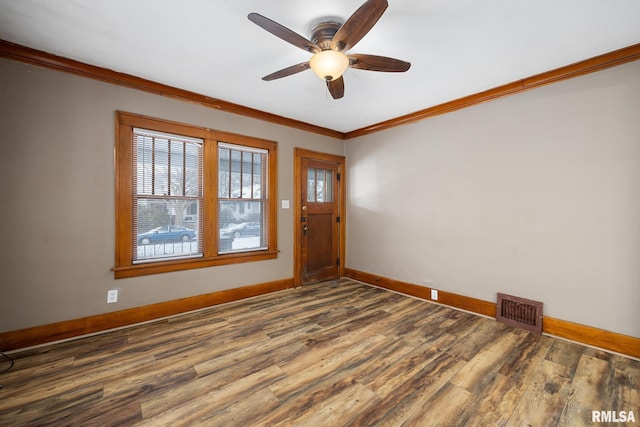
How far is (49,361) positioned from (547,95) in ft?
16.8

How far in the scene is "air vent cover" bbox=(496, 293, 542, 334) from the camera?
2.76m

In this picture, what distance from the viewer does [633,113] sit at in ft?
7.61

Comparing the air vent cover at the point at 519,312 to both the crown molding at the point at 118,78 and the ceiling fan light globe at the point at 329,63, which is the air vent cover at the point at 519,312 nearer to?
the ceiling fan light globe at the point at 329,63

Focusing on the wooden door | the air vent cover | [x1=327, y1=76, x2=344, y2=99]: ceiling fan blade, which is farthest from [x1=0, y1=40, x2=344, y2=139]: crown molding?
the air vent cover

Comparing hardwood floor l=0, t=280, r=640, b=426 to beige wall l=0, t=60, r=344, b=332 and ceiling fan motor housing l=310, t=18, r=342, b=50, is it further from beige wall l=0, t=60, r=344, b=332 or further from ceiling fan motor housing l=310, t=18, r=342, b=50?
ceiling fan motor housing l=310, t=18, r=342, b=50

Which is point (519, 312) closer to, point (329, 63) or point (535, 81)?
point (535, 81)

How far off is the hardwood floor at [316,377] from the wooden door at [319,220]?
4.98 ft

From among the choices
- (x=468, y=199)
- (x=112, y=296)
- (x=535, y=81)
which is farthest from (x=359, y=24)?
(x=112, y=296)

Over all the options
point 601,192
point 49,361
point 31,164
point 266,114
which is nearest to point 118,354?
point 49,361

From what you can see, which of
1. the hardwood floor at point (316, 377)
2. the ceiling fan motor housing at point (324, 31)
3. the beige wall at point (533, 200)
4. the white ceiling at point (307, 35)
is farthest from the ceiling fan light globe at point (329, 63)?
the hardwood floor at point (316, 377)

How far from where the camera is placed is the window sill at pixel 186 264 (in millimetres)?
2848

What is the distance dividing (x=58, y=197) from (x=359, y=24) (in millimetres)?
2975

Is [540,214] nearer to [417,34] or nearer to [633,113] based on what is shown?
[633,113]

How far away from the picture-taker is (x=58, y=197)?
2.52 m
